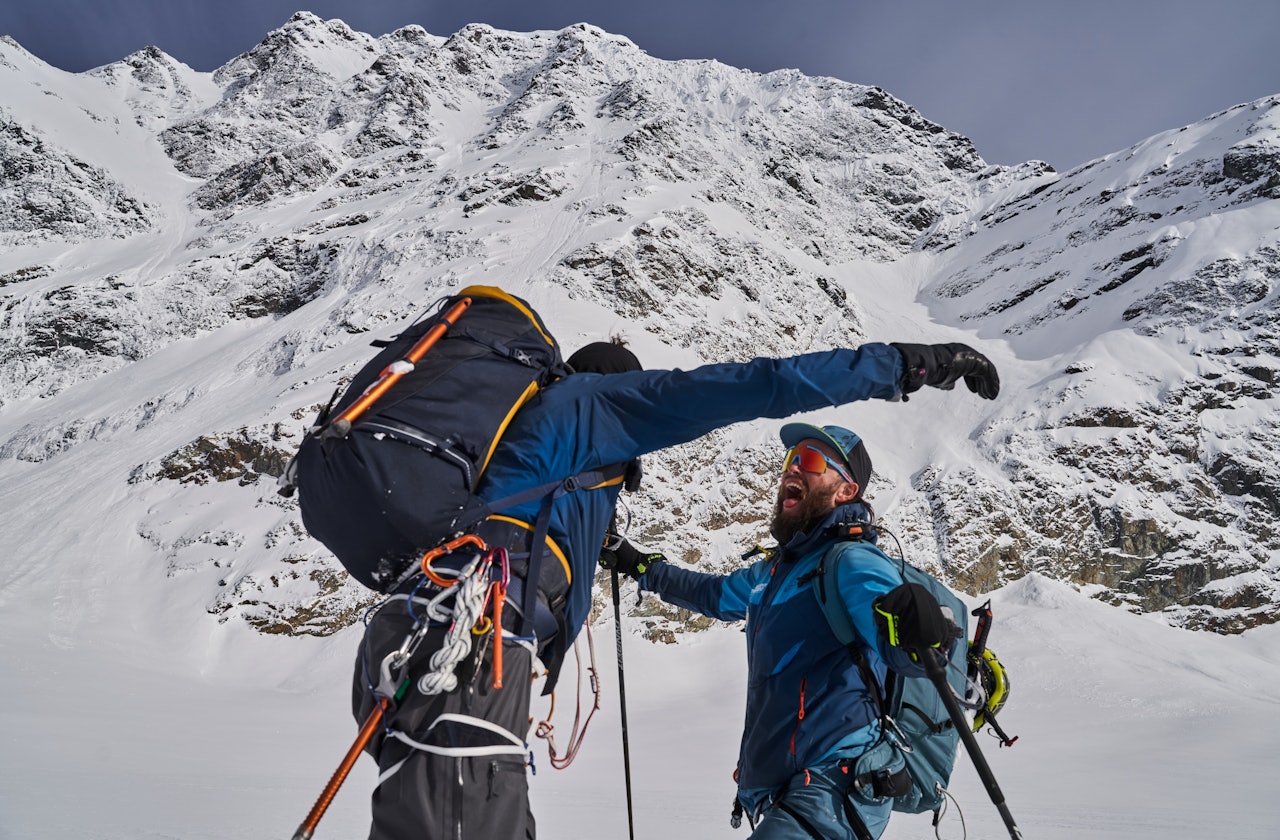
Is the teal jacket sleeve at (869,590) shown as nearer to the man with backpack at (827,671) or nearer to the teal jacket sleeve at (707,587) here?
the man with backpack at (827,671)

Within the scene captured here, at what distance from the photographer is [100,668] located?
14.2 metres

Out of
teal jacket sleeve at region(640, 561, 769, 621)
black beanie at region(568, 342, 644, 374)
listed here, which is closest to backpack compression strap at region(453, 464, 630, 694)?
black beanie at region(568, 342, 644, 374)

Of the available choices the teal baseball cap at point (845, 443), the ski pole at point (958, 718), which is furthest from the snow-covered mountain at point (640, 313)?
the ski pole at point (958, 718)

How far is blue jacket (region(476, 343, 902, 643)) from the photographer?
179cm

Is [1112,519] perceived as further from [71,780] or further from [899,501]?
[71,780]

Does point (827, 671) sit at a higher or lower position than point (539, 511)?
Answer: lower

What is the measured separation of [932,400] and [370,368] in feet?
112

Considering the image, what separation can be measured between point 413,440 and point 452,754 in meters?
0.72

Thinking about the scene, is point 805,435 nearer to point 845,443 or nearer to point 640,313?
point 845,443

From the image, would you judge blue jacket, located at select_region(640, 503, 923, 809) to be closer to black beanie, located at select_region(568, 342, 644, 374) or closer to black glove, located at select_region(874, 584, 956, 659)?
black glove, located at select_region(874, 584, 956, 659)

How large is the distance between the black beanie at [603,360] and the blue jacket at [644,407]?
0.26m

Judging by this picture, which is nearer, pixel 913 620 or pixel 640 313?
pixel 913 620

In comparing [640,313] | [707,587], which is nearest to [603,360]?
[707,587]

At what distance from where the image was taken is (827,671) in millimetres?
2357
